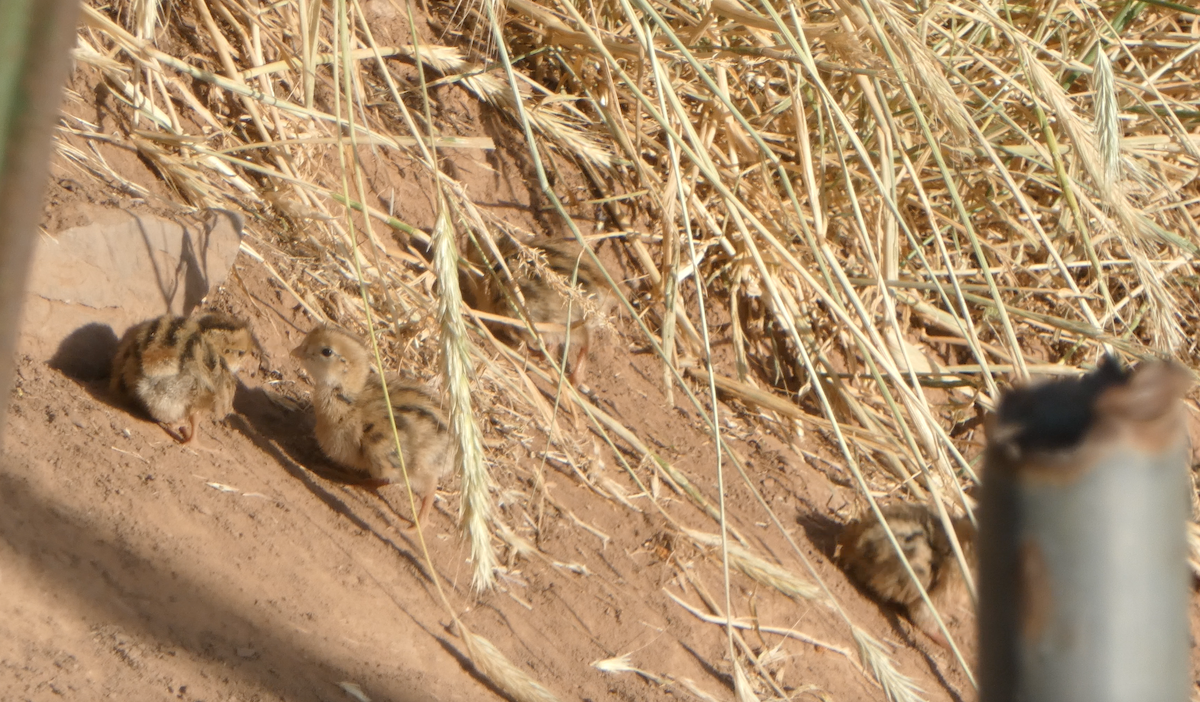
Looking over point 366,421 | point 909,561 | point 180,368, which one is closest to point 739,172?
point 909,561

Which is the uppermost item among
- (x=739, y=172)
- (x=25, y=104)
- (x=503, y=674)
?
(x=25, y=104)

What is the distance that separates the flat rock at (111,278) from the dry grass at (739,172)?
307 millimetres

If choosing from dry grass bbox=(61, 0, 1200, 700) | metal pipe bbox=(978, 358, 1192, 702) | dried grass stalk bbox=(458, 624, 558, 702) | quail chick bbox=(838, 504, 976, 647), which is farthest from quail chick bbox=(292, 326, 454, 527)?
metal pipe bbox=(978, 358, 1192, 702)

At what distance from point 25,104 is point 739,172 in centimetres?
477

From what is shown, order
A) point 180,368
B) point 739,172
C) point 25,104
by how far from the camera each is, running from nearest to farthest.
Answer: point 25,104, point 180,368, point 739,172

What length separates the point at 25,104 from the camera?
467mm

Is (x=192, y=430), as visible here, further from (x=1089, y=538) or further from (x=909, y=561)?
(x=1089, y=538)

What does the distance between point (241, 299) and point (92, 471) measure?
1.40 m

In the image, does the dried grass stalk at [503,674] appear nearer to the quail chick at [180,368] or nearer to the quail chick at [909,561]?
the quail chick at [180,368]

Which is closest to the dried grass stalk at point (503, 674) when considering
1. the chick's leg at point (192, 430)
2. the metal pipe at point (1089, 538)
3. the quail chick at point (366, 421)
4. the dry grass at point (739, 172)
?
the dry grass at point (739, 172)

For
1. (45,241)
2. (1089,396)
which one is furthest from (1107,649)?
(45,241)

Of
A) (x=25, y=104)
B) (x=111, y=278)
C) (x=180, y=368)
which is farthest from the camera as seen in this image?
(x=111, y=278)

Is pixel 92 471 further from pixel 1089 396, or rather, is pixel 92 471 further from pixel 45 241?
pixel 1089 396

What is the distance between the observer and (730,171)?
16.5ft
